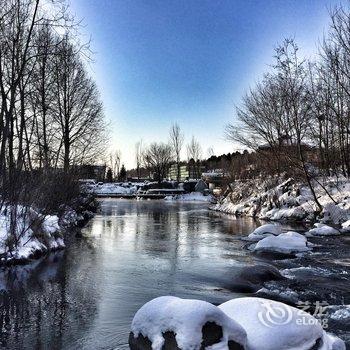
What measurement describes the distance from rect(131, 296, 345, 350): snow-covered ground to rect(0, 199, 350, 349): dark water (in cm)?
117

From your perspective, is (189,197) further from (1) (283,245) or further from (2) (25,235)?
(2) (25,235)

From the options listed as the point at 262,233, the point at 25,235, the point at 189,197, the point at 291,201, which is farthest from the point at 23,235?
the point at 189,197

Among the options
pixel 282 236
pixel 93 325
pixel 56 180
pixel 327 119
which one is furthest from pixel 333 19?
pixel 93 325

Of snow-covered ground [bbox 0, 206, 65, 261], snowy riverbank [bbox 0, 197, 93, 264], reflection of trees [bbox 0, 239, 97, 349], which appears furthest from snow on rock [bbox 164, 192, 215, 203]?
reflection of trees [bbox 0, 239, 97, 349]

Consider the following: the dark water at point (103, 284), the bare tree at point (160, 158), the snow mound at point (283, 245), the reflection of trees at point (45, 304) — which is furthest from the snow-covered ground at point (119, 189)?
the reflection of trees at point (45, 304)

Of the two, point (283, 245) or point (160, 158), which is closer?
point (283, 245)

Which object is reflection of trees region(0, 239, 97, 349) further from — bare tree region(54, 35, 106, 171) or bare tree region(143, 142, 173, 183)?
bare tree region(143, 142, 173, 183)

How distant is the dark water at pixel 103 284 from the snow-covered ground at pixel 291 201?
27.3 ft

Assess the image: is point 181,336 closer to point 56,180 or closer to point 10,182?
point 10,182

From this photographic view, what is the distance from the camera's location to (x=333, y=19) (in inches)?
753

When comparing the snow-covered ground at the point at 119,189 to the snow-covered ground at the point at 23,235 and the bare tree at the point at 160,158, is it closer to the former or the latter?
the bare tree at the point at 160,158

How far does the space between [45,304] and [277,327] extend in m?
4.48

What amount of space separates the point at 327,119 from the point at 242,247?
1245 cm

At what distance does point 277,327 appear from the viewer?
5.06 meters
